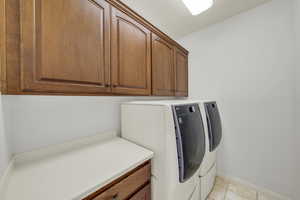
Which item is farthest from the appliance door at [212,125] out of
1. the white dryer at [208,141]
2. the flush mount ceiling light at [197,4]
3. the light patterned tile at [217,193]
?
the flush mount ceiling light at [197,4]

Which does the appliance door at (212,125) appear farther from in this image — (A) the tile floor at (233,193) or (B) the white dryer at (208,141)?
(A) the tile floor at (233,193)

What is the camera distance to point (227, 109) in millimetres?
1787

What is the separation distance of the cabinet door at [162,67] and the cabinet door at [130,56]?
0.31ft

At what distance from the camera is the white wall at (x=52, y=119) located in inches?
31.9

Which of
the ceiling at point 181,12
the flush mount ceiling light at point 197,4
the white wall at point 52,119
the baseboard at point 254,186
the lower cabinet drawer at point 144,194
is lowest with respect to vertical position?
the baseboard at point 254,186

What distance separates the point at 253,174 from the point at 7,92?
101 inches

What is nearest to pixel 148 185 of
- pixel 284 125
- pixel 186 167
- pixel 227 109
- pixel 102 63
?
pixel 186 167

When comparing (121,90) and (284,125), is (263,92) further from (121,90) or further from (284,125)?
(121,90)

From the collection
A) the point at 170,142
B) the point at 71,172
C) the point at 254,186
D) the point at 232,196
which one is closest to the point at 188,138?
the point at 170,142

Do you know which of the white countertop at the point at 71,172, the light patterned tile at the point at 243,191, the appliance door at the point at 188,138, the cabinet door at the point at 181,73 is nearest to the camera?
the white countertop at the point at 71,172

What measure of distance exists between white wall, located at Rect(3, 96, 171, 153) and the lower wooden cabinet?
2.01 feet

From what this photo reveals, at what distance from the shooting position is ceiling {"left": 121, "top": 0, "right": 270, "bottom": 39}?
1450mm

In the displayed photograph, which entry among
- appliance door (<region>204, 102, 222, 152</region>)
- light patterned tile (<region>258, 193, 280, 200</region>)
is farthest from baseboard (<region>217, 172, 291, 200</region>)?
appliance door (<region>204, 102, 222, 152</region>)

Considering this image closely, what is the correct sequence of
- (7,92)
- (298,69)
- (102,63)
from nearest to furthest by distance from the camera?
(7,92) < (102,63) < (298,69)
